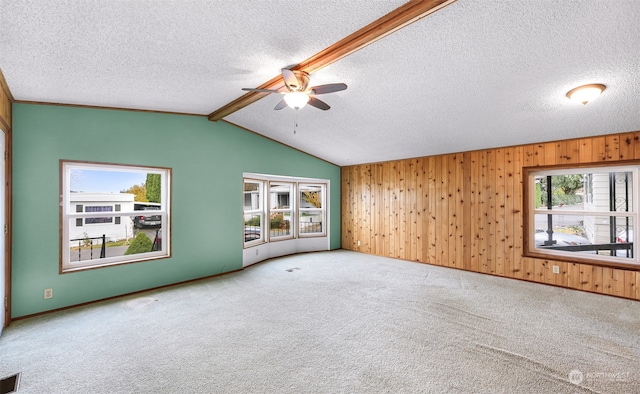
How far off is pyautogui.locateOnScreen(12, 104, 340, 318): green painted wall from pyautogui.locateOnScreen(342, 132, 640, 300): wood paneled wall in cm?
251

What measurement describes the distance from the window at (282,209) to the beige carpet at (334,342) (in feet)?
6.18

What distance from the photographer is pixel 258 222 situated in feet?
18.9

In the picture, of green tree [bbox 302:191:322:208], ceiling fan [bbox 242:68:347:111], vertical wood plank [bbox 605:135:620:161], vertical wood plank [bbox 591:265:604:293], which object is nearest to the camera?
ceiling fan [bbox 242:68:347:111]

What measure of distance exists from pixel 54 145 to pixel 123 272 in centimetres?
179

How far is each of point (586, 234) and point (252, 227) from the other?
226 inches

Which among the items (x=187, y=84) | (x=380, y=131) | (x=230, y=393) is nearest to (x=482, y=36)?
(x=380, y=131)

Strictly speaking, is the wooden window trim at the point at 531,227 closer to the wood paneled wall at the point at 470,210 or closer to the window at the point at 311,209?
the wood paneled wall at the point at 470,210

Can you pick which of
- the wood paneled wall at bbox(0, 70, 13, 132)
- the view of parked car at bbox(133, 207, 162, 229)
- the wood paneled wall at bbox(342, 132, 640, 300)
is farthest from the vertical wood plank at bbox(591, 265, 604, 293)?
the wood paneled wall at bbox(0, 70, 13, 132)

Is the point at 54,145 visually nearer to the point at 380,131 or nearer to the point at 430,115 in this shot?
the point at 380,131

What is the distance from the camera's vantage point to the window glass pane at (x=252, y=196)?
216 inches

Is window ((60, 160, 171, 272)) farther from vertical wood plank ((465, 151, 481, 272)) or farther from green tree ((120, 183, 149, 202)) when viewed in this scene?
vertical wood plank ((465, 151, 481, 272))

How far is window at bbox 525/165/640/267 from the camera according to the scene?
3.76 meters

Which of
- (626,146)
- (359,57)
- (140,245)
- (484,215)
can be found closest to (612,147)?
(626,146)

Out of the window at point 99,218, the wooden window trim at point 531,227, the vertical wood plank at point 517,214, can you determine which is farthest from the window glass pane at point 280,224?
the wooden window trim at point 531,227
